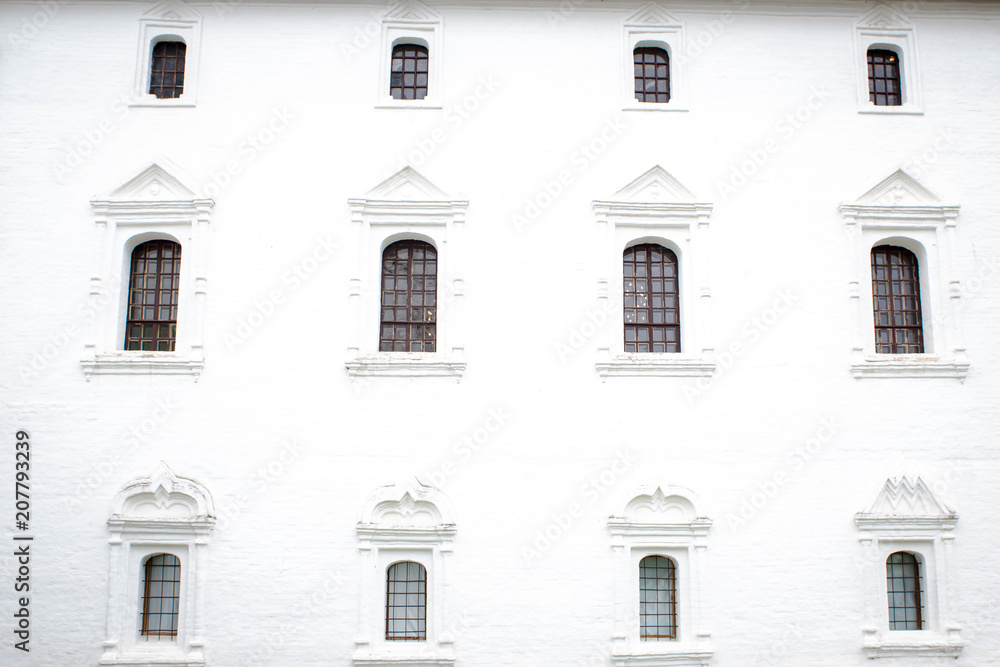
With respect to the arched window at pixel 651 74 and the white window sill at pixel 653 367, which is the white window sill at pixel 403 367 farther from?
the arched window at pixel 651 74

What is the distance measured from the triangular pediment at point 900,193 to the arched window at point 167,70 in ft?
38.3

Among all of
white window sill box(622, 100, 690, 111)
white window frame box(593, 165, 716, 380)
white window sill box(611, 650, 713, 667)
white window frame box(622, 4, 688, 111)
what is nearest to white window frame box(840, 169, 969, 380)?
white window frame box(593, 165, 716, 380)

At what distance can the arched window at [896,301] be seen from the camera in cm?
1325

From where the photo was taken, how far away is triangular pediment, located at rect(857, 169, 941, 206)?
13.3m

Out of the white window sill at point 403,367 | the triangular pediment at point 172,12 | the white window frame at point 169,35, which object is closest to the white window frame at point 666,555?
the white window sill at point 403,367

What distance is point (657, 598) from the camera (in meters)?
12.4

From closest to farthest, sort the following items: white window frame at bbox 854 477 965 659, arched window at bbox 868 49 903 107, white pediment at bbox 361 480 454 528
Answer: white window frame at bbox 854 477 965 659, white pediment at bbox 361 480 454 528, arched window at bbox 868 49 903 107

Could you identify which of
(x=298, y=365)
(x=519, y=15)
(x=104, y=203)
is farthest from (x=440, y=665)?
(x=519, y=15)

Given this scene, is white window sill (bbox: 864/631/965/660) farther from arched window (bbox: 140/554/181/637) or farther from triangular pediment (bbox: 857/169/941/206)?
arched window (bbox: 140/554/181/637)

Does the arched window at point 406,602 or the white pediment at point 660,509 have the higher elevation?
the white pediment at point 660,509

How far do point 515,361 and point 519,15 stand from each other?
5959 mm

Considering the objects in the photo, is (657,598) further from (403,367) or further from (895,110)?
(895,110)

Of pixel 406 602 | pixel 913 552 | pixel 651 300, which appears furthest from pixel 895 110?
pixel 406 602

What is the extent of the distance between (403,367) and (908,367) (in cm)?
792
